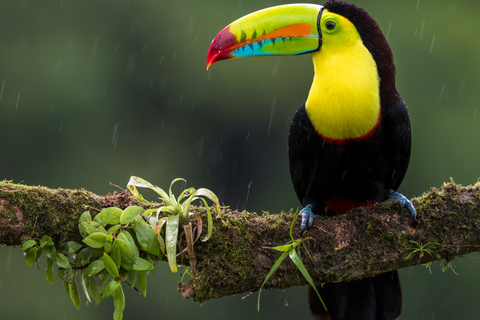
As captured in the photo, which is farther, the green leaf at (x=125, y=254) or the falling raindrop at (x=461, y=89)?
the falling raindrop at (x=461, y=89)

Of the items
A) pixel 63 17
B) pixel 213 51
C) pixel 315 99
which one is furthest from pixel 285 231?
pixel 63 17

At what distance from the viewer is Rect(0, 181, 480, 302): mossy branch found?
2520 mm

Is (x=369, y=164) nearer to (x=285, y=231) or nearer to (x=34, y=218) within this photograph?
(x=285, y=231)

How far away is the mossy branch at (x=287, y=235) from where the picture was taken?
252 cm

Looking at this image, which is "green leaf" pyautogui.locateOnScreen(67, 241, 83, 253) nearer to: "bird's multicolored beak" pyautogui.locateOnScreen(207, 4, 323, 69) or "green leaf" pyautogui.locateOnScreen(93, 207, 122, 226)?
"green leaf" pyautogui.locateOnScreen(93, 207, 122, 226)

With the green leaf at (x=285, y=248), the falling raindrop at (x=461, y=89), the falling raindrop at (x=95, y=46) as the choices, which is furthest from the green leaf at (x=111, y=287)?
the falling raindrop at (x=95, y=46)

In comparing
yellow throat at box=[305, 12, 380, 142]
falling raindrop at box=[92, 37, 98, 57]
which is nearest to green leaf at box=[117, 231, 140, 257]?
yellow throat at box=[305, 12, 380, 142]

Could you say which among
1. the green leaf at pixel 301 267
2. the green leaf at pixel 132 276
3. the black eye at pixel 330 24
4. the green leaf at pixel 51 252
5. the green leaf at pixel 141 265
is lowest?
the green leaf at pixel 132 276

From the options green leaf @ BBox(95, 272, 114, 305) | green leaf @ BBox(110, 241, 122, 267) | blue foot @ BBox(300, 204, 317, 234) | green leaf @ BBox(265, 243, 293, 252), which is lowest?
green leaf @ BBox(95, 272, 114, 305)

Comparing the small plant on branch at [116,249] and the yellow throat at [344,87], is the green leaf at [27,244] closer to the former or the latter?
the small plant on branch at [116,249]

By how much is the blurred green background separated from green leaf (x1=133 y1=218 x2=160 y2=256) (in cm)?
887

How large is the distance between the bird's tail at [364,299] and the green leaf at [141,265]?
41.2 inches

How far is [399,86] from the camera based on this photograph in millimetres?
11727

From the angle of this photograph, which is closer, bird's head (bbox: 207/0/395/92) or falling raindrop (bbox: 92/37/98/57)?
bird's head (bbox: 207/0/395/92)
